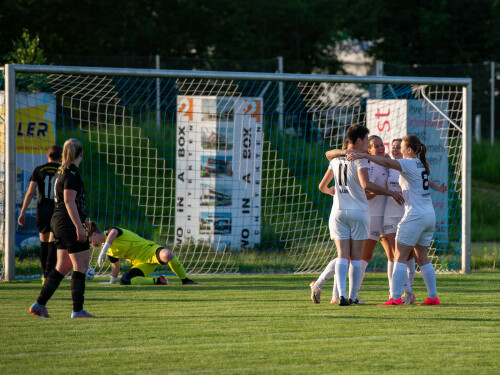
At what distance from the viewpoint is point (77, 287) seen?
23.9 feet

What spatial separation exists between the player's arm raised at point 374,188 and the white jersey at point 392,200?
0.34 m

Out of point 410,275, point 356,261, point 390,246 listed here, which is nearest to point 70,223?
point 356,261

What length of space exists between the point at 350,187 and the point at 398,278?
44.0 inches

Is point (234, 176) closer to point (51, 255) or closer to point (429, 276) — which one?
point (51, 255)

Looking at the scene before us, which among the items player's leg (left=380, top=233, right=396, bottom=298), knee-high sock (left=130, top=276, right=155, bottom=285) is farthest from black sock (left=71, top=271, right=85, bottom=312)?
player's leg (left=380, top=233, right=396, bottom=298)

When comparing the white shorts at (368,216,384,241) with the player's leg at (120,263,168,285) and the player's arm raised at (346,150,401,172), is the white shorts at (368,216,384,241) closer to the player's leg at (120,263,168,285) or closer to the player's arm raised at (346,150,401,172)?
the player's arm raised at (346,150,401,172)

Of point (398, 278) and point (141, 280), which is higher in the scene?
point (398, 278)

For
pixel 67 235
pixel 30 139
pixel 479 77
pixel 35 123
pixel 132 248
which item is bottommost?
pixel 132 248

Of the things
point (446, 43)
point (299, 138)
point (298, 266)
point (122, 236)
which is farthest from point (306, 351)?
point (446, 43)

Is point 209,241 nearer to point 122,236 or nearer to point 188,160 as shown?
point 188,160

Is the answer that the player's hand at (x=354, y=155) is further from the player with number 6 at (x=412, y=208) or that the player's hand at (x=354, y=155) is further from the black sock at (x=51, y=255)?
the black sock at (x=51, y=255)

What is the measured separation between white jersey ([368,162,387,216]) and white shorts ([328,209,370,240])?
2.17 ft

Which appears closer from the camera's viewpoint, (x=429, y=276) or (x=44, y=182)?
(x=429, y=276)

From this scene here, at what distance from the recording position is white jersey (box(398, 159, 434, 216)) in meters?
8.02
